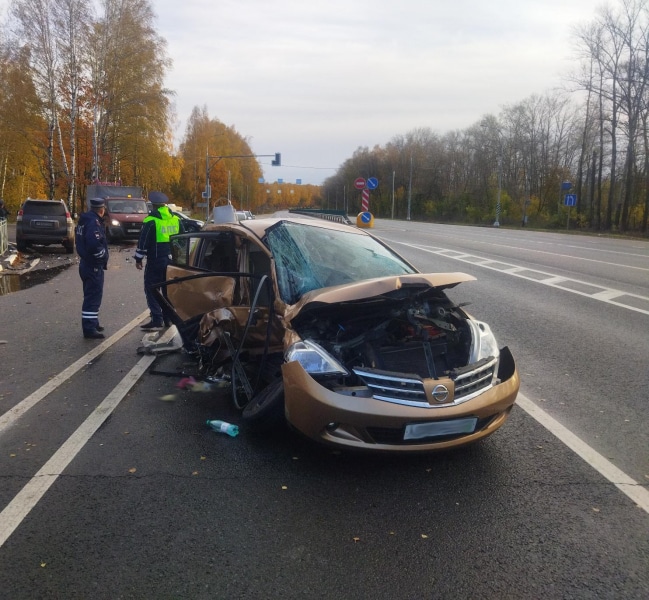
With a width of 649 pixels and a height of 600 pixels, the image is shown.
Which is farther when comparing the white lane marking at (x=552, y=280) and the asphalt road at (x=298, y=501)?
the white lane marking at (x=552, y=280)

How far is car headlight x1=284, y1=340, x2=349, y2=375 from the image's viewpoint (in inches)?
138

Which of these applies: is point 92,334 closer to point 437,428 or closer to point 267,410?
point 267,410

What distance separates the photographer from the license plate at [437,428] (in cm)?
329

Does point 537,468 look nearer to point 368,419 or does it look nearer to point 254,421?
point 368,419

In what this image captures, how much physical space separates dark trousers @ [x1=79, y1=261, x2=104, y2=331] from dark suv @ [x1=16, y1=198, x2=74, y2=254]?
12.3m

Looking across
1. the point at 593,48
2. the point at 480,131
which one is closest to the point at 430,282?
the point at 593,48

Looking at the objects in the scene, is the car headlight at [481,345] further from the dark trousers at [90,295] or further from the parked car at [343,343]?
the dark trousers at [90,295]

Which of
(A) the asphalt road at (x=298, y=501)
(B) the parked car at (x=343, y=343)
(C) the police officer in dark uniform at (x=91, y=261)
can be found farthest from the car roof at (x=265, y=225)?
(C) the police officer in dark uniform at (x=91, y=261)

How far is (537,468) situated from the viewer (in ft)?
11.7

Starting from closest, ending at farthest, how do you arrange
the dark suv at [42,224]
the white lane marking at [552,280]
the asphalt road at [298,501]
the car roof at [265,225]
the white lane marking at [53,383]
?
the asphalt road at [298,501], the white lane marking at [53,383], the car roof at [265,225], the white lane marking at [552,280], the dark suv at [42,224]

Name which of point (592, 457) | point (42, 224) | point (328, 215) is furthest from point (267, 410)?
point (42, 224)

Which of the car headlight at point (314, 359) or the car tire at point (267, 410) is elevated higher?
the car headlight at point (314, 359)

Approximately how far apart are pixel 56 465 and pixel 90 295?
3988 mm

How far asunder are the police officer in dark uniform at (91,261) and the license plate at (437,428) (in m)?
5.17
